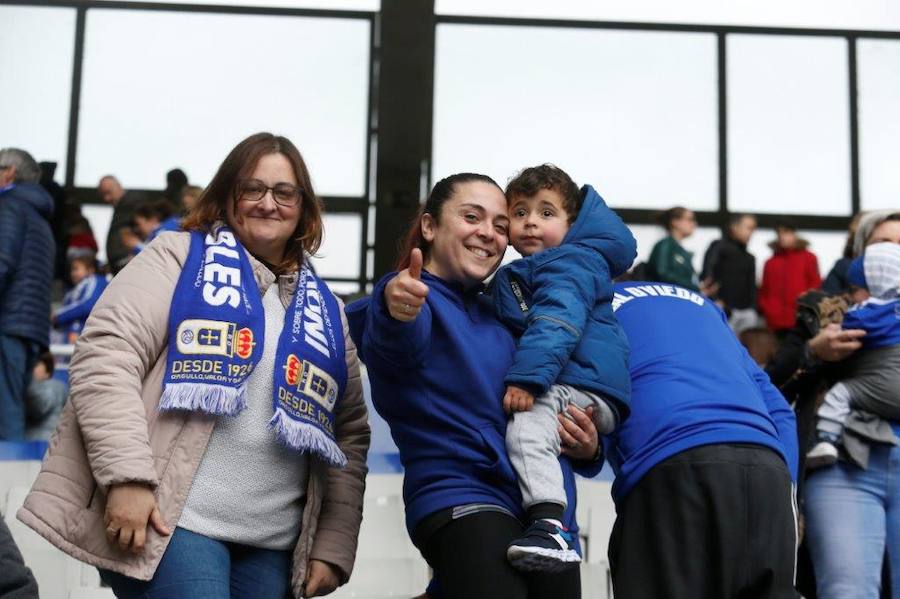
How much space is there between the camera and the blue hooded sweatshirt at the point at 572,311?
2561 millimetres

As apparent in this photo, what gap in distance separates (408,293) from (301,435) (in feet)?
1.35

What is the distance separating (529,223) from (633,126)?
31.1 ft

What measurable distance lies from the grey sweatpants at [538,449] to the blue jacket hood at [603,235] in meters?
0.39

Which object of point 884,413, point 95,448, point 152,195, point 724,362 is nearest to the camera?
point 95,448

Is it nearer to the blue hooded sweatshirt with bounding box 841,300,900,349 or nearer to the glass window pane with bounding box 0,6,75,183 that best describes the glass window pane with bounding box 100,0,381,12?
the glass window pane with bounding box 0,6,75,183

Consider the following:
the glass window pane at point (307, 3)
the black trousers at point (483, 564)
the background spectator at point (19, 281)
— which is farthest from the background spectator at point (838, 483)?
the glass window pane at point (307, 3)

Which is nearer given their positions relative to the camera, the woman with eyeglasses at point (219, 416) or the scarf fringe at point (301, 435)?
the woman with eyeglasses at point (219, 416)

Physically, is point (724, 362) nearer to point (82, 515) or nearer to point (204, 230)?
point (204, 230)

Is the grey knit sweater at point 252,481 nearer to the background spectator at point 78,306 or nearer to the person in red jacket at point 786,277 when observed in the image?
the background spectator at point 78,306

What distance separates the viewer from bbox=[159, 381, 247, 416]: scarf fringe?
8.29 feet

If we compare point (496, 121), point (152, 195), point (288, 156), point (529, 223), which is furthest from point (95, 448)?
point (496, 121)

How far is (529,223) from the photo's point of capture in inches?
114

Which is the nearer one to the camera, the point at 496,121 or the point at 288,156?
the point at 288,156

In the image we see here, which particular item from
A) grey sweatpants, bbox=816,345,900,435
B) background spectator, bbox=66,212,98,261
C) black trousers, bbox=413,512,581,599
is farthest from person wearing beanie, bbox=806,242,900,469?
background spectator, bbox=66,212,98,261
